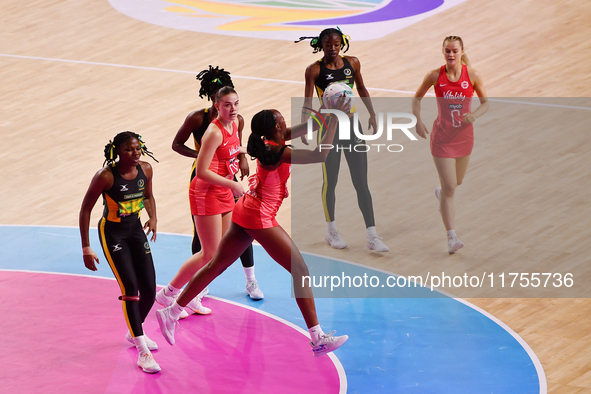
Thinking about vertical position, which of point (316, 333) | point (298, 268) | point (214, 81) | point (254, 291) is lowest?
point (254, 291)

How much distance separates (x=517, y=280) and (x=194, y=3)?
11191 millimetres

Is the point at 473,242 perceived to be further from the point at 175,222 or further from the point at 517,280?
the point at 175,222

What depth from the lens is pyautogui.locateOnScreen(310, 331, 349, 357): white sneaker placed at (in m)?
5.84

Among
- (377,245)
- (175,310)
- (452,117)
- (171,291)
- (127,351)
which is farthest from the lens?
(377,245)

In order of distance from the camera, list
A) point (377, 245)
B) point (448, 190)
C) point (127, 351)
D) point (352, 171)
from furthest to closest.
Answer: point (377, 245)
point (352, 171)
point (448, 190)
point (127, 351)

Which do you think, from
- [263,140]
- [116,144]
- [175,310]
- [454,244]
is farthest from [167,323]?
[454,244]

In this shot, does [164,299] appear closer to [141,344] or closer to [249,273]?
[141,344]

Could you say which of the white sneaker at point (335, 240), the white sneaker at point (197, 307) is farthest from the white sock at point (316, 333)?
the white sneaker at point (335, 240)

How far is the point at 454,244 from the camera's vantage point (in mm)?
8203

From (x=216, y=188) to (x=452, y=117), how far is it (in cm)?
257

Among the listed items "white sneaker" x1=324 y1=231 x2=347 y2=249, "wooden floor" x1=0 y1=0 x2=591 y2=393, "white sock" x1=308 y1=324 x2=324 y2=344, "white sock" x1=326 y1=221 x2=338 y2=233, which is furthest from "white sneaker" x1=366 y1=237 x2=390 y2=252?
"white sock" x1=308 y1=324 x2=324 y2=344

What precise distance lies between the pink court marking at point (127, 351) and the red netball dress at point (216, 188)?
3.35 ft

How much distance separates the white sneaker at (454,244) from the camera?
8.20 metres

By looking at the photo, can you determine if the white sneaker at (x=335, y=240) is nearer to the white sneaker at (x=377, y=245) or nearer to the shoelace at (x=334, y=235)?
the shoelace at (x=334, y=235)
